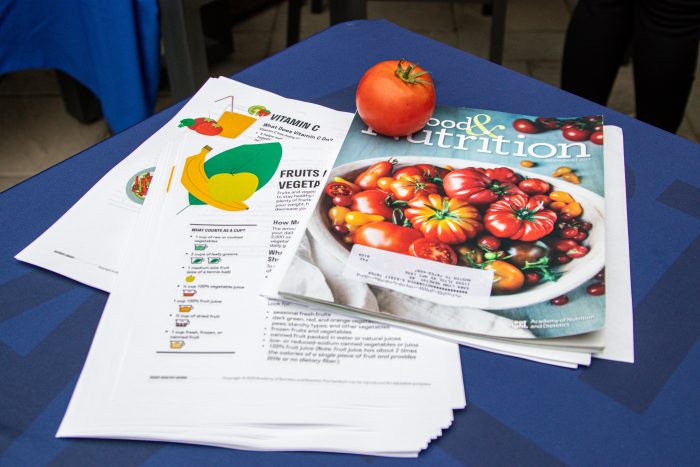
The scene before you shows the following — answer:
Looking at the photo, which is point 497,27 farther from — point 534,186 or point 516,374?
point 516,374

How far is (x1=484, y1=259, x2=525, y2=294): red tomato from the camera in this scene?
0.45 m

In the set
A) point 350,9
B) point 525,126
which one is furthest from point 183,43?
point 525,126

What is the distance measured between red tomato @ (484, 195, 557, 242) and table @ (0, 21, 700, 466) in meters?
0.08

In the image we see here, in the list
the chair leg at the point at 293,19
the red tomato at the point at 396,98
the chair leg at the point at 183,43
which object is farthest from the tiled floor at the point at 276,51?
the red tomato at the point at 396,98

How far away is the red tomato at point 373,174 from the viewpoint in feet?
1.76

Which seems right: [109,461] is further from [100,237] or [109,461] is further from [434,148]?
[434,148]

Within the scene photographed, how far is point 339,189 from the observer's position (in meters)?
0.53

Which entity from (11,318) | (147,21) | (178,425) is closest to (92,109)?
(147,21)

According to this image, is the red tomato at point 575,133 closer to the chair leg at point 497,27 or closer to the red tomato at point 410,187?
the red tomato at point 410,187

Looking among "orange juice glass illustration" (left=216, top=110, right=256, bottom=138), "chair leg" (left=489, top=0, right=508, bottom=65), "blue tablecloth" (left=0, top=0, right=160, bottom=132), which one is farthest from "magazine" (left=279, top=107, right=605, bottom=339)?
"chair leg" (left=489, top=0, right=508, bottom=65)

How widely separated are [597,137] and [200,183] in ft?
1.34

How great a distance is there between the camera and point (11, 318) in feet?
1.46

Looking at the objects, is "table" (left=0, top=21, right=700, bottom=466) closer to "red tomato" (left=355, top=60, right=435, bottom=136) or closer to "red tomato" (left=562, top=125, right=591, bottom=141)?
"red tomato" (left=562, top=125, right=591, bottom=141)

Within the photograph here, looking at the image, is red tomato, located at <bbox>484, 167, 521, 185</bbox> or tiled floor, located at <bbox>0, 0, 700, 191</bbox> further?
tiled floor, located at <bbox>0, 0, 700, 191</bbox>
